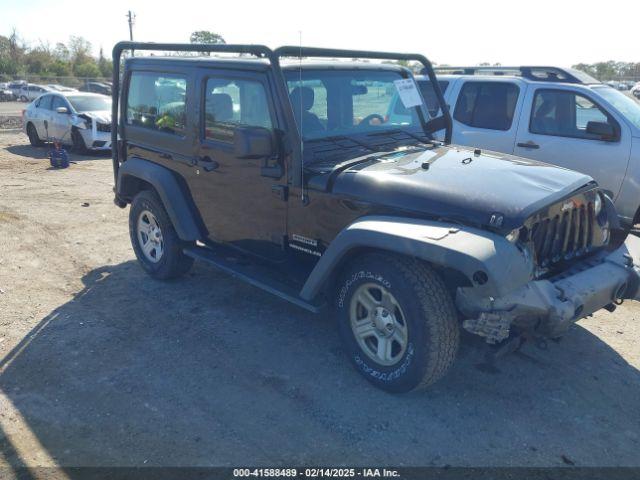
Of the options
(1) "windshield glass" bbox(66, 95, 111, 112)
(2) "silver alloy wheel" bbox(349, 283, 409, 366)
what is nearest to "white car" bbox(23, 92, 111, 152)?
(1) "windshield glass" bbox(66, 95, 111, 112)

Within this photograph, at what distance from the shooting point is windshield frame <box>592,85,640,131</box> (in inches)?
256

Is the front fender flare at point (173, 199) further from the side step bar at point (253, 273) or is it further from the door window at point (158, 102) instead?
the door window at point (158, 102)

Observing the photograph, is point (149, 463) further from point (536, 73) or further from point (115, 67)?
point (536, 73)

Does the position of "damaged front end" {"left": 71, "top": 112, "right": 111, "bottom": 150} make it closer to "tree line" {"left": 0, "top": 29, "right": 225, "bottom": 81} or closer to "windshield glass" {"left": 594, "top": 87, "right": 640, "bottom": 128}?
"windshield glass" {"left": 594, "top": 87, "right": 640, "bottom": 128}

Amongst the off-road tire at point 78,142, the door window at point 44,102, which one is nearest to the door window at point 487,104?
the off-road tire at point 78,142

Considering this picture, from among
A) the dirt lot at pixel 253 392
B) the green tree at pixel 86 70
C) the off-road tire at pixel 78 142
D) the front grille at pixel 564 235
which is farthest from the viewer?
the green tree at pixel 86 70

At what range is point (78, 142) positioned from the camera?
530 inches

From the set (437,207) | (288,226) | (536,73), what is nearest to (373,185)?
(437,207)

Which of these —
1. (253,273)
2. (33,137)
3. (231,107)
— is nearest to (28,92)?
(33,137)

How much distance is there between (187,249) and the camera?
519 cm

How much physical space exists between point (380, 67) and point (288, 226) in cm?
163

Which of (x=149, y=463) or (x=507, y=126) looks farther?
(x=507, y=126)

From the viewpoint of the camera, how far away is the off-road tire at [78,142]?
43.8 ft

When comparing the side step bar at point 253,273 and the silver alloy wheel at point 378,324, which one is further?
the side step bar at point 253,273
